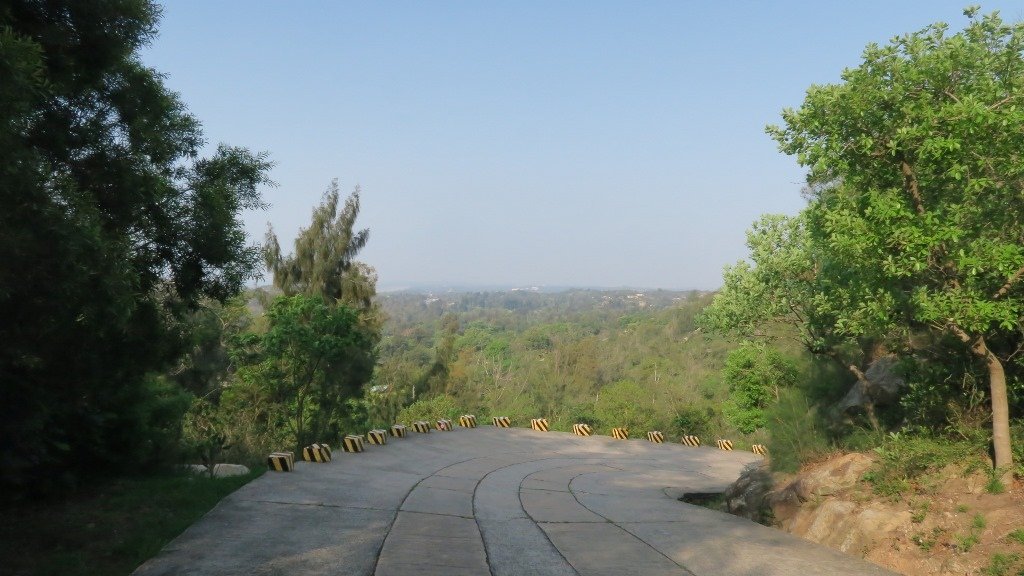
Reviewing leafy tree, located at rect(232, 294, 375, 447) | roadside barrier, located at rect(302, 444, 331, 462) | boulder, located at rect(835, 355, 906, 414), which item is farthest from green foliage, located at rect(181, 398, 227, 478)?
boulder, located at rect(835, 355, 906, 414)

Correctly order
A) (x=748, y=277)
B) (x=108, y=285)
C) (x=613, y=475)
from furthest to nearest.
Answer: (x=613, y=475), (x=748, y=277), (x=108, y=285)

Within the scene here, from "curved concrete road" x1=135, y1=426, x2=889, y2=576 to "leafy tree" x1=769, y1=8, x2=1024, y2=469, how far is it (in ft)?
11.3

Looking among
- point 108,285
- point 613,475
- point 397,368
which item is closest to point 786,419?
point 613,475

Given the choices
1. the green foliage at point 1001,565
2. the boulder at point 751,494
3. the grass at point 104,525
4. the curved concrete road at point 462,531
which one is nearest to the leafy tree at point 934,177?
the green foliage at point 1001,565

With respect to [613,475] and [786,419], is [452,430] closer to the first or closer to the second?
[613,475]

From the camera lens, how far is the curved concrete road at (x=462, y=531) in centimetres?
898

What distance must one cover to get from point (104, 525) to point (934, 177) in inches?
453

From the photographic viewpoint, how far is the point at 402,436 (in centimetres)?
2675

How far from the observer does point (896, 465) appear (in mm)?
11023

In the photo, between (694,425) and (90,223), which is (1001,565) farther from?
(694,425)

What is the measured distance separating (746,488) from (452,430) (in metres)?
17.8

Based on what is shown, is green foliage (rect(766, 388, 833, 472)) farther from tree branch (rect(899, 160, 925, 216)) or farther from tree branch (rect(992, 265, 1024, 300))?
tree branch (rect(899, 160, 925, 216))

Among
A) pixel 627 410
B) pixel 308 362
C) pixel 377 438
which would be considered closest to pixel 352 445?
pixel 377 438

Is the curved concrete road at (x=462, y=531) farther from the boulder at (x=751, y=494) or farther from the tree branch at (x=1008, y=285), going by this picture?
the tree branch at (x=1008, y=285)
